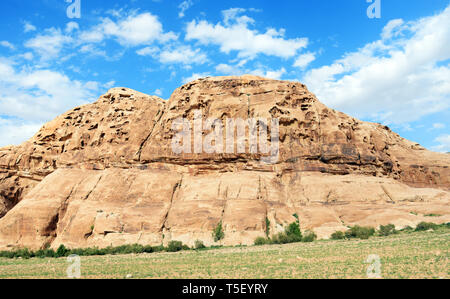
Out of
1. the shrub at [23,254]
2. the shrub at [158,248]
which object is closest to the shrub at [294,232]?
the shrub at [158,248]

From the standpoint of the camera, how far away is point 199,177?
4328 centimetres

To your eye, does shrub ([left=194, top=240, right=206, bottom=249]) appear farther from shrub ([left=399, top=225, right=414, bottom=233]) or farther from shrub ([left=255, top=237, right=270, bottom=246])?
shrub ([left=399, top=225, right=414, bottom=233])

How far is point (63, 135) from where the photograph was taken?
53781 millimetres

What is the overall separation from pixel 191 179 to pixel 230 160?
5394 millimetres

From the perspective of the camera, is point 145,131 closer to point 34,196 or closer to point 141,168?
point 141,168

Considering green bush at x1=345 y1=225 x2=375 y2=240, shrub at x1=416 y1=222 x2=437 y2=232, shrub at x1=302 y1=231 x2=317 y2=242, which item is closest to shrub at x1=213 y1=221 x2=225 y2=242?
shrub at x1=302 y1=231 x2=317 y2=242

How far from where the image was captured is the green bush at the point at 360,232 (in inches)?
1202

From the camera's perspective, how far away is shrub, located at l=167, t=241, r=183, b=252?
3193 centimetres

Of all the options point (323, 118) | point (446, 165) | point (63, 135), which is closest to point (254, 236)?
point (323, 118)

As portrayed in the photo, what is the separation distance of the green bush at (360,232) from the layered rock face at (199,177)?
203 centimetres

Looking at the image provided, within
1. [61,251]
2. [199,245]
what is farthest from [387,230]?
[61,251]

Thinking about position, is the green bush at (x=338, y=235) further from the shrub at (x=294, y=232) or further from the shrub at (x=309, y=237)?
→ the shrub at (x=294, y=232)

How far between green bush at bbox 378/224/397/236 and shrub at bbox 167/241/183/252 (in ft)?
59.4

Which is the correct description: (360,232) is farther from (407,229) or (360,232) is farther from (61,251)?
(61,251)
